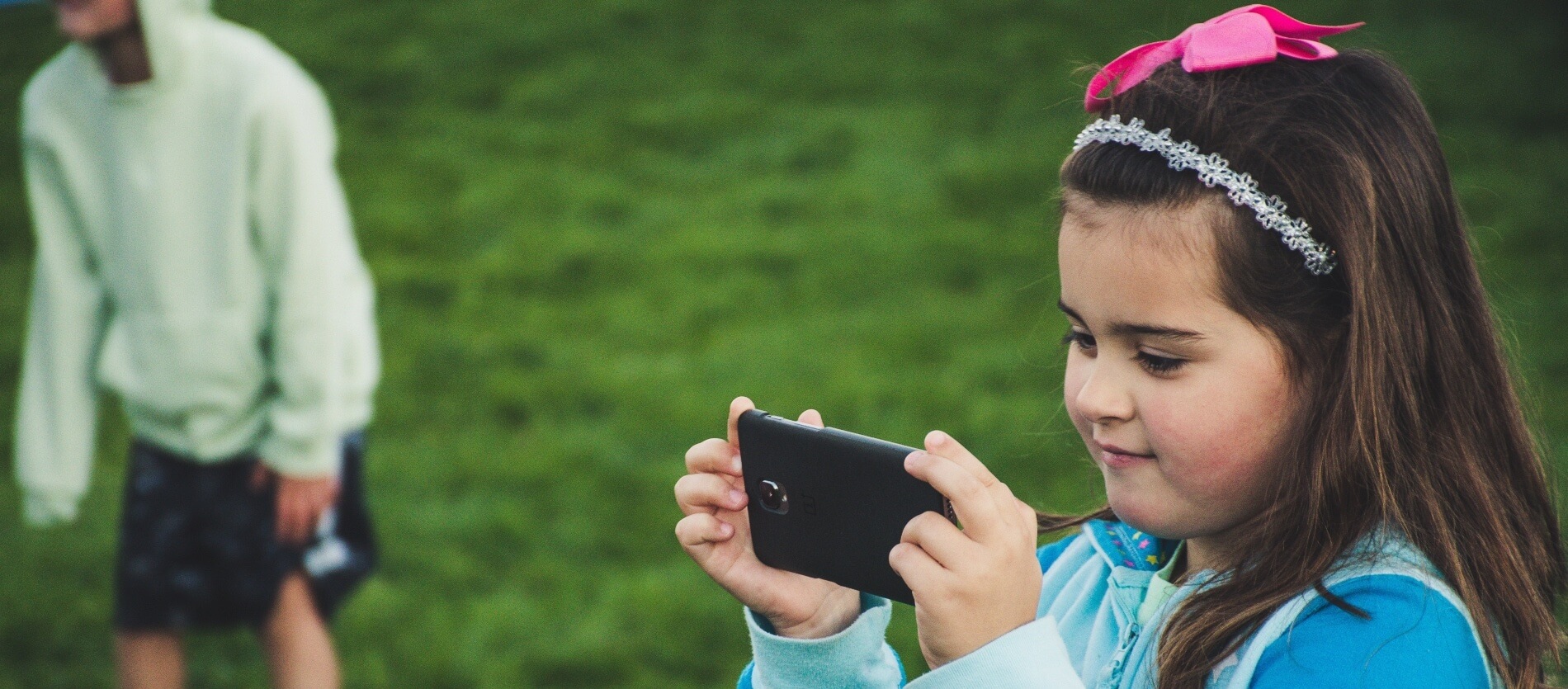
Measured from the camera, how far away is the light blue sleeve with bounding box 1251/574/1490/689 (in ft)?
4.35

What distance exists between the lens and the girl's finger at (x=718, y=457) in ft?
5.57

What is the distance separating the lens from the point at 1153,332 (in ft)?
4.68

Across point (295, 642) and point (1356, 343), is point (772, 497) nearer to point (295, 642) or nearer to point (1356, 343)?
point (1356, 343)

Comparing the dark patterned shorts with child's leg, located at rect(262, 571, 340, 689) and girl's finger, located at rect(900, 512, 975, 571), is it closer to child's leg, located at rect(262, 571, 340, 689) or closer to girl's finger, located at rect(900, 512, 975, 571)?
child's leg, located at rect(262, 571, 340, 689)

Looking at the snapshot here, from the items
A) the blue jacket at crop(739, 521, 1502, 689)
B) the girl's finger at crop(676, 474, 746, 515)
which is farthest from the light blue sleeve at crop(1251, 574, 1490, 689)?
the girl's finger at crop(676, 474, 746, 515)

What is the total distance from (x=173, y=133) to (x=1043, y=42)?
208 inches

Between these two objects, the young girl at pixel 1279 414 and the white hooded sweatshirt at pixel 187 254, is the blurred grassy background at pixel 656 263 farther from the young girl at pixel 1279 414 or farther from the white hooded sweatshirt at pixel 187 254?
the young girl at pixel 1279 414

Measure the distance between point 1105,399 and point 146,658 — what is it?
2648 millimetres

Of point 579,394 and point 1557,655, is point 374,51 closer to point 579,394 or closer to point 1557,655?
point 579,394

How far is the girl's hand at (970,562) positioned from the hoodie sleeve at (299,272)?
2.15 metres

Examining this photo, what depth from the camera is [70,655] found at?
396 cm

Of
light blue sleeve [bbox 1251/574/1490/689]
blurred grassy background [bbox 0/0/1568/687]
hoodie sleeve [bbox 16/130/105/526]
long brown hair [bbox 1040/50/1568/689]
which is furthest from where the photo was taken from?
blurred grassy background [bbox 0/0/1568/687]

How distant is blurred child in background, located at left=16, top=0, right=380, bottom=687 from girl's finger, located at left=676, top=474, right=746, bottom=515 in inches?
69.7

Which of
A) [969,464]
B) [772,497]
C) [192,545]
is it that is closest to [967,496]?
[969,464]
